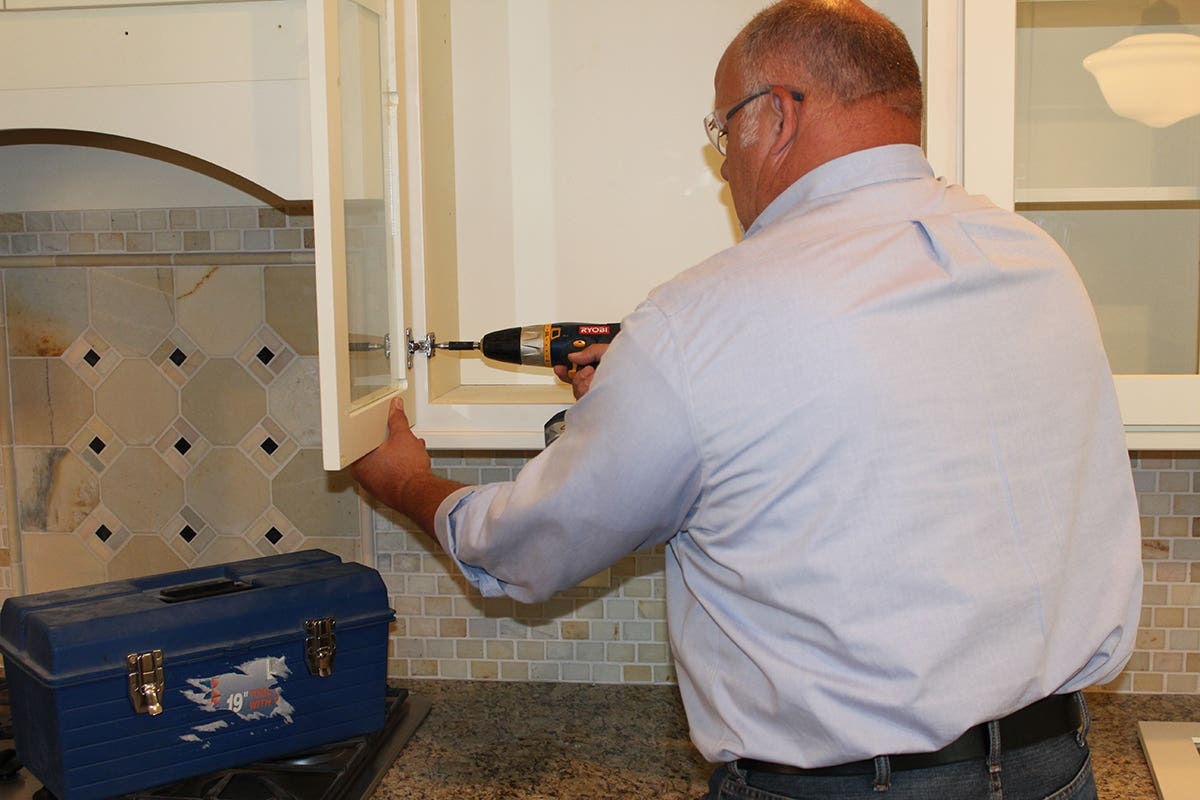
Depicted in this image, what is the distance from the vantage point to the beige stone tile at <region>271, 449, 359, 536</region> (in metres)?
1.85

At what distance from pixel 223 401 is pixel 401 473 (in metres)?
0.60

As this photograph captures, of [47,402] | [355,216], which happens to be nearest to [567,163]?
[355,216]

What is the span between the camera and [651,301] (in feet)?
3.18

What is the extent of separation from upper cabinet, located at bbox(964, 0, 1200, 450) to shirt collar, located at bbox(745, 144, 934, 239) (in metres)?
0.35

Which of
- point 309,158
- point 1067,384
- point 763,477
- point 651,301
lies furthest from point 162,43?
point 1067,384

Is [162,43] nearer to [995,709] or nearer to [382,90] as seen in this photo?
[382,90]

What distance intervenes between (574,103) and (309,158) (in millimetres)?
565

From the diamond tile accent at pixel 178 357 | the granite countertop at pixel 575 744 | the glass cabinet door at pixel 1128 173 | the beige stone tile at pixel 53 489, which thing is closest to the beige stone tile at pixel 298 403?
the diamond tile accent at pixel 178 357

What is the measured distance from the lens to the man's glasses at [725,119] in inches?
41.6

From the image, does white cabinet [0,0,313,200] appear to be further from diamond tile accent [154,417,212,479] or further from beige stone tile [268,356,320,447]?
diamond tile accent [154,417,212,479]

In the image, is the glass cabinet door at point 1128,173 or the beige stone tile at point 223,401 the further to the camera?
the beige stone tile at point 223,401

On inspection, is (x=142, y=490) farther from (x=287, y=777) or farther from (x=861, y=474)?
(x=861, y=474)

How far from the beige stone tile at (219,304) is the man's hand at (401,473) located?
0.47 meters

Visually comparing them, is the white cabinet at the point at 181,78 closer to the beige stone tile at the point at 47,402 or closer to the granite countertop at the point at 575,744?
the beige stone tile at the point at 47,402
